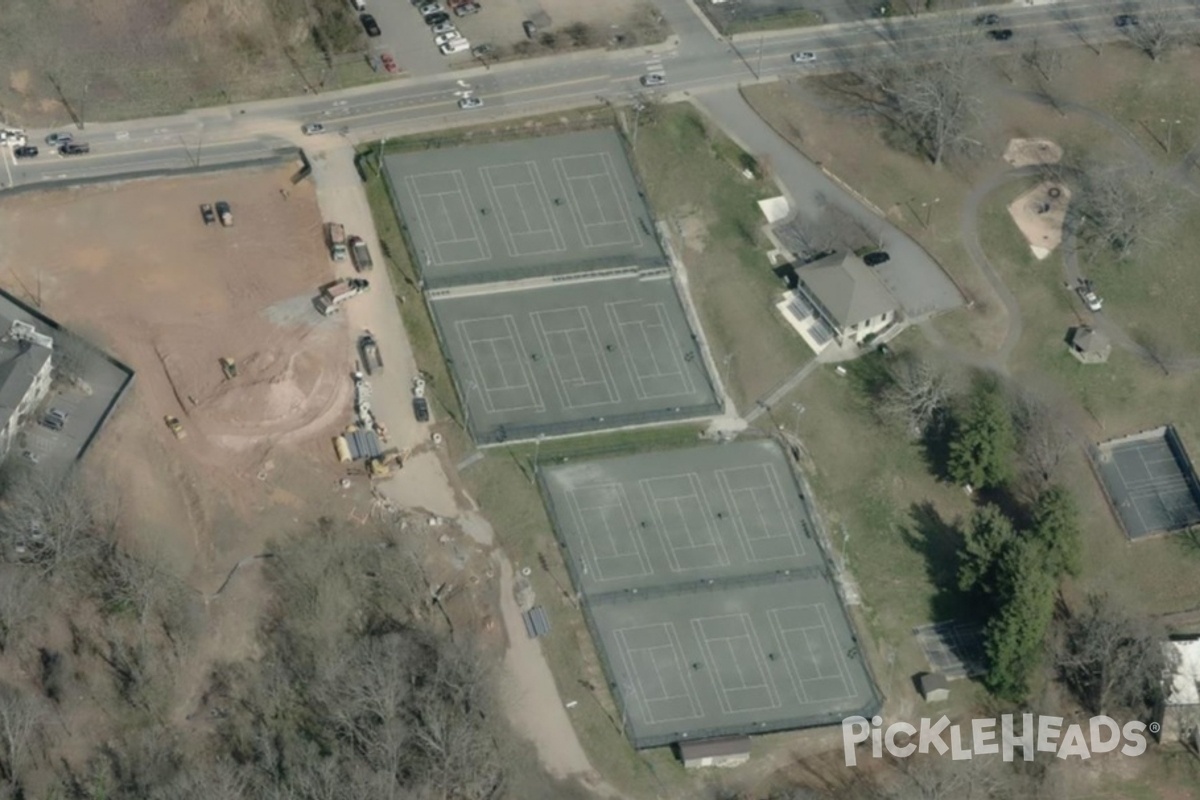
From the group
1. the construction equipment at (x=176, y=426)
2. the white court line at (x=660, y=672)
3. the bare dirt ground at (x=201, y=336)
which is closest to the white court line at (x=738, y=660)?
the white court line at (x=660, y=672)

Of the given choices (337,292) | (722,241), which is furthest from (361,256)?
(722,241)

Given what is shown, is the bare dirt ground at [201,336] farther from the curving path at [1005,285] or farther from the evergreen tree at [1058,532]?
the evergreen tree at [1058,532]

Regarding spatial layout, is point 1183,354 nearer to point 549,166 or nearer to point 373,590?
point 549,166

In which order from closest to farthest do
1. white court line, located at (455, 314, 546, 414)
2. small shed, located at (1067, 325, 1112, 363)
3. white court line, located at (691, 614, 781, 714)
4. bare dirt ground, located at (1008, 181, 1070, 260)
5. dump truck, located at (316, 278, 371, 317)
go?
white court line, located at (691, 614, 781, 714) < white court line, located at (455, 314, 546, 414) < dump truck, located at (316, 278, 371, 317) < small shed, located at (1067, 325, 1112, 363) < bare dirt ground, located at (1008, 181, 1070, 260)

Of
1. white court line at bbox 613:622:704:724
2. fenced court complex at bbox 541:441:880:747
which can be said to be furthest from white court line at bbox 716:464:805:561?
white court line at bbox 613:622:704:724

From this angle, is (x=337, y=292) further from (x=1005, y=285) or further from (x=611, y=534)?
(x=1005, y=285)

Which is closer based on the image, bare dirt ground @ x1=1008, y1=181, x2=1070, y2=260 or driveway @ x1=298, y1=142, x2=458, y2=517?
driveway @ x1=298, y1=142, x2=458, y2=517

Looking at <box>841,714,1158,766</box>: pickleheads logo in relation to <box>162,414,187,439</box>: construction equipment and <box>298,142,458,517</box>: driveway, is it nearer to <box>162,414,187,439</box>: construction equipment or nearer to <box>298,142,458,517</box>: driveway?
<box>298,142,458,517</box>: driveway
